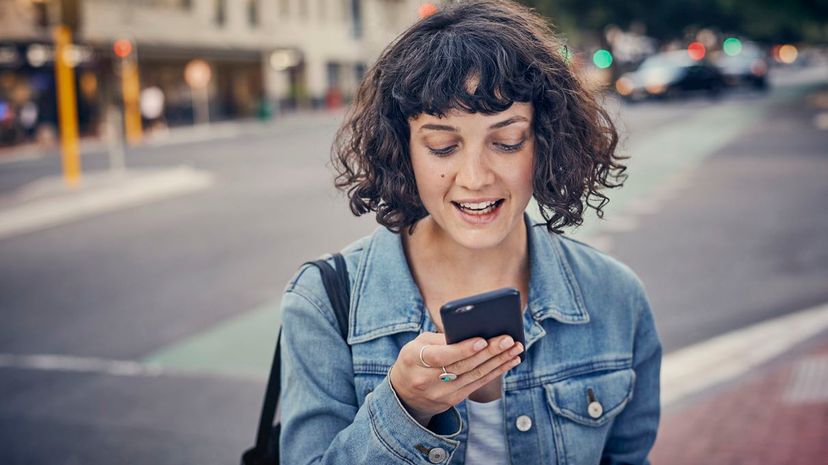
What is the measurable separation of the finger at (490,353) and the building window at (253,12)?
44574 millimetres

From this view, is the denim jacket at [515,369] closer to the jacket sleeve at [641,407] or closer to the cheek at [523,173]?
the jacket sleeve at [641,407]

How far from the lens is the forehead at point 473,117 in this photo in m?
1.81

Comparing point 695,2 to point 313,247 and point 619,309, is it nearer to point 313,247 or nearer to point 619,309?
point 313,247

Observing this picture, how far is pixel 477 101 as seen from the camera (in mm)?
1786

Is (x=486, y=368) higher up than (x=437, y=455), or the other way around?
(x=486, y=368)

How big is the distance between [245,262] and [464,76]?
8.28 meters

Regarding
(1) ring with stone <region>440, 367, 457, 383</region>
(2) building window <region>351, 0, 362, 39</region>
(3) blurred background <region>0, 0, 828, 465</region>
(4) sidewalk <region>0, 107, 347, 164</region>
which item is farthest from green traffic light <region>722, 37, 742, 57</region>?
(1) ring with stone <region>440, 367, 457, 383</region>

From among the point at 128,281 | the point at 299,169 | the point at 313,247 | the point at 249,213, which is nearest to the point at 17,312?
the point at 128,281

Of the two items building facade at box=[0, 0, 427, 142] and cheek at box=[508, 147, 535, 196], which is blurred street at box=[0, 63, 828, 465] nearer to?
cheek at box=[508, 147, 535, 196]

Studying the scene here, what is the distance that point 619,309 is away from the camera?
2.03 metres

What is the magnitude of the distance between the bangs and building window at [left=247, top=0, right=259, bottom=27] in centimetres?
4419

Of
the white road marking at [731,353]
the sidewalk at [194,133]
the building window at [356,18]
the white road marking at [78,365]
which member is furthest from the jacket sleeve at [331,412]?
the building window at [356,18]

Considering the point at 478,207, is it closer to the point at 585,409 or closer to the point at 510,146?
the point at 510,146

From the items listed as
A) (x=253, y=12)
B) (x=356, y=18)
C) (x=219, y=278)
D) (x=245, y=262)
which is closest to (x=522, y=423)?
(x=219, y=278)
